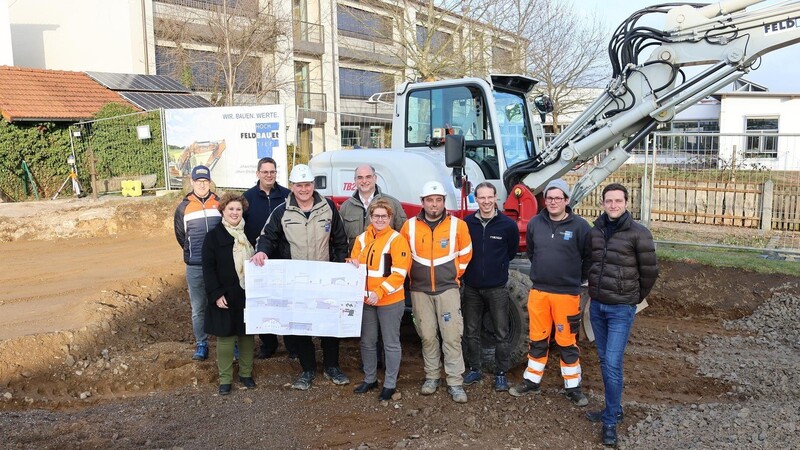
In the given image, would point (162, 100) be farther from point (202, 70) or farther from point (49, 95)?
point (202, 70)

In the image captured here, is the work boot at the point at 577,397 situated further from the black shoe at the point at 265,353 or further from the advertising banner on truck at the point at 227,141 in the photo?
the advertising banner on truck at the point at 227,141

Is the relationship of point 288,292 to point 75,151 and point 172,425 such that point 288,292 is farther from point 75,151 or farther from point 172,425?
Answer: point 75,151

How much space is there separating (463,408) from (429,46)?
653 inches

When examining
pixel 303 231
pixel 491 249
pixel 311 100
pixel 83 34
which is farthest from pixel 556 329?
pixel 311 100

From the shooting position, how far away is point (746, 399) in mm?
5738

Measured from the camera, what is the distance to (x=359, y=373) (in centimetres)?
635

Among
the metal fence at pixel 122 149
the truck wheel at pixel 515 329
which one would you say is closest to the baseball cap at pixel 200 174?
the truck wheel at pixel 515 329

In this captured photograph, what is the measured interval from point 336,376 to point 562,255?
2371 mm

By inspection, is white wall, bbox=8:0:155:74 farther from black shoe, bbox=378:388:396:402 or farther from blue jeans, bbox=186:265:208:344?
black shoe, bbox=378:388:396:402

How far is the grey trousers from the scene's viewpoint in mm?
5590

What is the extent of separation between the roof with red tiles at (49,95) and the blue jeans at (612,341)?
16.7 m

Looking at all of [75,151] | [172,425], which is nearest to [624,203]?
[172,425]

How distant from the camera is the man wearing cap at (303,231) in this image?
18.4 feet

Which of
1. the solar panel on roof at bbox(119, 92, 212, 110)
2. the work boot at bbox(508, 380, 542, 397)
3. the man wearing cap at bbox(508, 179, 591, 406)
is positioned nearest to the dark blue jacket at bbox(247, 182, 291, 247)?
the man wearing cap at bbox(508, 179, 591, 406)
